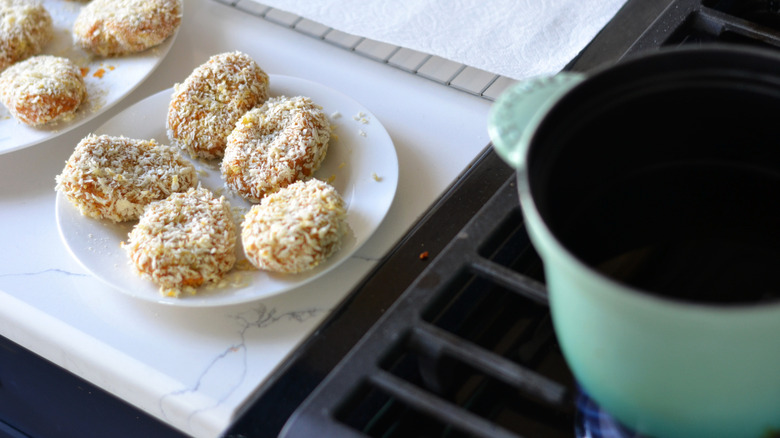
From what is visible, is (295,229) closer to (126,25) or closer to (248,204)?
(248,204)

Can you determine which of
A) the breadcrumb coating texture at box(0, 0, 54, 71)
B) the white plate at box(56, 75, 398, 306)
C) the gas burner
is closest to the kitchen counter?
the white plate at box(56, 75, 398, 306)

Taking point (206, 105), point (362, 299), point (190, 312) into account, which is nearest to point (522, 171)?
point (362, 299)

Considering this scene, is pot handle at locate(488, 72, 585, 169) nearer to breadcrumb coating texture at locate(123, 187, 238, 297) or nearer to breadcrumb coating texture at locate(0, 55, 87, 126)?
breadcrumb coating texture at locate(123, 187, 238, 297)

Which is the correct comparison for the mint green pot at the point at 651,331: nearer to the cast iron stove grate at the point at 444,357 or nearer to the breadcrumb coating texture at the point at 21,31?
the cast iron stove grate at the point at 444,357

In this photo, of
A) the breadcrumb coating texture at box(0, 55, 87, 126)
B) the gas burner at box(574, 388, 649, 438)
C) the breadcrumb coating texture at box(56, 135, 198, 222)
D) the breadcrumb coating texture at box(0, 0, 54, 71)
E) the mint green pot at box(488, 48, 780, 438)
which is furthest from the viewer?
the breadcrumb coating texture at box(0, 0, 54, 71)

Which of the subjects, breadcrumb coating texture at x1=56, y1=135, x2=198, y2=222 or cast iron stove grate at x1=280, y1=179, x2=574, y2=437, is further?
breadcrumb coating texture at x1=56, y1=135, x2=198, y2=222

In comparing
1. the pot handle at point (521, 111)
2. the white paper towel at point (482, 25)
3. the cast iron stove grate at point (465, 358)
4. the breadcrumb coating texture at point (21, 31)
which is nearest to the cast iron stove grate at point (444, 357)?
the cast iron stove grate at point (465, 358)
